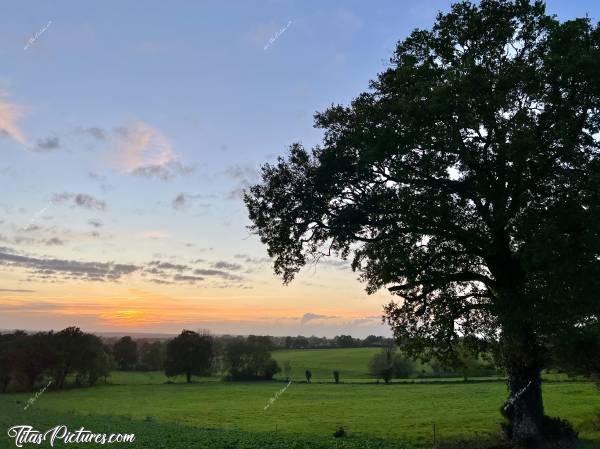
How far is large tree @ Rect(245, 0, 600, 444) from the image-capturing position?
20.5 m

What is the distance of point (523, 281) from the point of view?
23.8 metres

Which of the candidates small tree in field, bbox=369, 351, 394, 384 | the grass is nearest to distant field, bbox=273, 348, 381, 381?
small tree in field, bbox=369, 351, 394, 384

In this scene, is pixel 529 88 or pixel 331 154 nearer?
pixel 529 88

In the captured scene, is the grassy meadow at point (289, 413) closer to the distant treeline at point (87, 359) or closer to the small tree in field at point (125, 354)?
the distant treeline at point (87, 359)

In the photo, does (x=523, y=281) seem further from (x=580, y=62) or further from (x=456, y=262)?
(x=580, y=62)

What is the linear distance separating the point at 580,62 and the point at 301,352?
533ft

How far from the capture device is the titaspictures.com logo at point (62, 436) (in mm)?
27281

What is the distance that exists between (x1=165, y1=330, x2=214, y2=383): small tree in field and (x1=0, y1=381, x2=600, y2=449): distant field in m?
17.7

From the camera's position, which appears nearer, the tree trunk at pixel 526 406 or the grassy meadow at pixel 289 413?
the tree trunk at pixel 526 406

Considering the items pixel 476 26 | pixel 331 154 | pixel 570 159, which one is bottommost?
pixel 570 159

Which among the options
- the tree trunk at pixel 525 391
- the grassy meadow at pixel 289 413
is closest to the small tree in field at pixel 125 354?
the grassy meadow at pixel 289 413

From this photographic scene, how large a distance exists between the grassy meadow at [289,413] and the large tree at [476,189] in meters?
8.12

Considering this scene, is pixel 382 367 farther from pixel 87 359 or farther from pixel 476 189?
pixel 476 189

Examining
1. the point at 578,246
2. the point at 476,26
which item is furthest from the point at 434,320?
the point at 476,26
